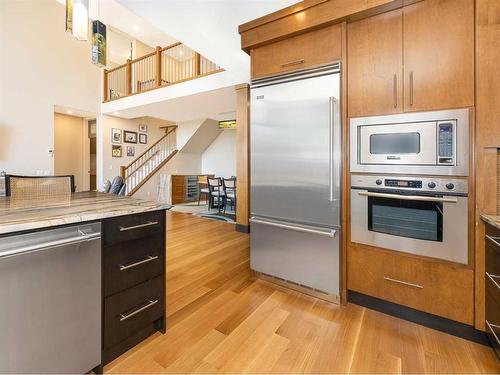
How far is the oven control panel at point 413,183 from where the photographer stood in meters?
1.55

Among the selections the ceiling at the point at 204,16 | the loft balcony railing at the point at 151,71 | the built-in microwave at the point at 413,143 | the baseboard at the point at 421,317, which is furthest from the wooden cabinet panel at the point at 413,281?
the loft balcony railing at the point at 151,71

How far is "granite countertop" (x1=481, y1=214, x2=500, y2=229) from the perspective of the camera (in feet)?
4.11

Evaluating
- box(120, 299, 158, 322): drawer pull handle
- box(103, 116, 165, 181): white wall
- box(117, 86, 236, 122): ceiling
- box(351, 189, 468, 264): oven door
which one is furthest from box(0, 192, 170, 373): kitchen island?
box(103, 116, 165, 181): white wall

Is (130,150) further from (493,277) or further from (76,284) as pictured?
(493,277)

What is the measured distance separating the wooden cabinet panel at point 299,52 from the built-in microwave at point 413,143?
0.60 meters

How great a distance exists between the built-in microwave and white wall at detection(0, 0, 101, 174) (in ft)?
21.2

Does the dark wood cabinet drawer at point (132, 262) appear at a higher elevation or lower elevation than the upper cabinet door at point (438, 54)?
lower

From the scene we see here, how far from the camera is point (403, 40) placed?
1.69 m

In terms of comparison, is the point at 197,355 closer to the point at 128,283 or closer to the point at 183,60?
the point at 128,283

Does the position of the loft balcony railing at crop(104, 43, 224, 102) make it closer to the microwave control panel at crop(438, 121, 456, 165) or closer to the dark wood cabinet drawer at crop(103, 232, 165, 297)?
the dark wood cabinet drawer at crop(103, 232, 165, 297)

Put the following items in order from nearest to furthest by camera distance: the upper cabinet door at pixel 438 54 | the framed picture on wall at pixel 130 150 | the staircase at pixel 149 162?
the upper cabinet door at pixel 438 54
the staircase at pixel 149 162
the framed picture on wall at pixel 130 150

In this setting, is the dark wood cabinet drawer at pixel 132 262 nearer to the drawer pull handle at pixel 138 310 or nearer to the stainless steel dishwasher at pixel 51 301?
the stainless steel dishwasher at pixel 51 301

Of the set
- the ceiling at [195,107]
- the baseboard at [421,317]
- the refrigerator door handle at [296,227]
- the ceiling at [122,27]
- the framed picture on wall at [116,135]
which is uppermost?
the ceiling at [122,27]

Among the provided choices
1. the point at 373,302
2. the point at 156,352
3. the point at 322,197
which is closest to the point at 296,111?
the point at 322,197
